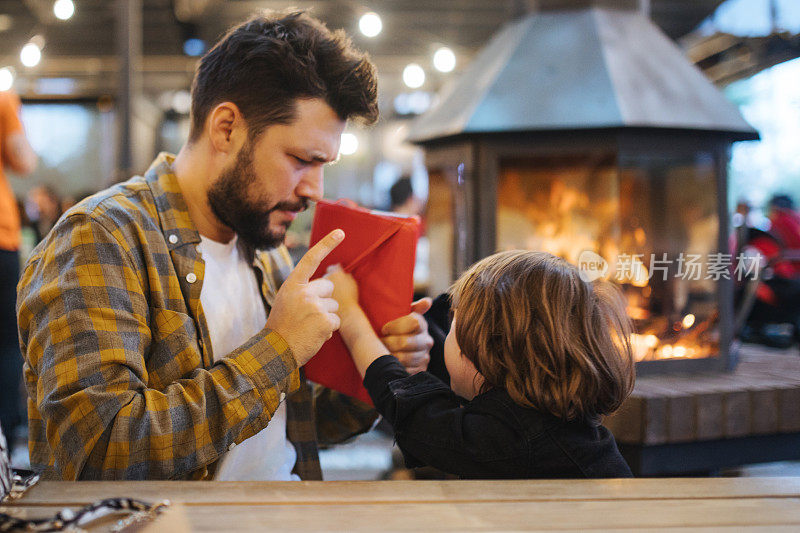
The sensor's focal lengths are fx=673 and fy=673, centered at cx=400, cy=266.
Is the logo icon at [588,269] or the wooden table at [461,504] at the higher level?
the logo icon at [588,269]

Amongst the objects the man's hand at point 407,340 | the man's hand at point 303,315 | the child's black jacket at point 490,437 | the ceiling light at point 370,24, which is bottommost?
the child's black jacket at point 490,437

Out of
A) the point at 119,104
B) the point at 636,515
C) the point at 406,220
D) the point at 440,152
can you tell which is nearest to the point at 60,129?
the point at 119,104

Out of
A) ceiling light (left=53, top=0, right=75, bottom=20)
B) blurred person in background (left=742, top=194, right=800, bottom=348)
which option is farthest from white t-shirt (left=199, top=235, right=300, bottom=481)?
ceiling light (left=53, top=0, right=75, bottom=20)

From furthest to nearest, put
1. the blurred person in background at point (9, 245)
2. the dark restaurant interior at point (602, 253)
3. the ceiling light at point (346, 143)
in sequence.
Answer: the blurred person in background at point (9, 245) → the ceiling light at point (346, 143) → the dark restaurant interior at point (602, 253)

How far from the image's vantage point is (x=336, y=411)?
1544 millimetres

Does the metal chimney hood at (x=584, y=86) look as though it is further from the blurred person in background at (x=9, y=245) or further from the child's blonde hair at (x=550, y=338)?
the blurred person in background at (x=9, y=245)

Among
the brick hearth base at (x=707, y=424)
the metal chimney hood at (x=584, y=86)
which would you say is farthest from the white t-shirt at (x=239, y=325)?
the metal chimney hood at (x=584, y=86)

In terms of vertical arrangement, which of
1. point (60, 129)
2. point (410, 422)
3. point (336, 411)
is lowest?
point (336, 411)

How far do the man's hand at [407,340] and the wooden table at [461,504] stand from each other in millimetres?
394

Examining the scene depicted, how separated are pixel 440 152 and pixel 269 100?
172 cm

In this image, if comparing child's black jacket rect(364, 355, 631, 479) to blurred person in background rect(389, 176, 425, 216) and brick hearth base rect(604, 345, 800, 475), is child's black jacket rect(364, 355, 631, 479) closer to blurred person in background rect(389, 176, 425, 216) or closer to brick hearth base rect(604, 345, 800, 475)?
brick hearth base rect(604, 345, 800, 475)

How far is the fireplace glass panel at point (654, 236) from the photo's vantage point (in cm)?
253

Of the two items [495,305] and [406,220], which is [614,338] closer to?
[495,305]

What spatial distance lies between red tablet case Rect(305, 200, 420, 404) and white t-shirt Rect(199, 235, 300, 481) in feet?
0.60
